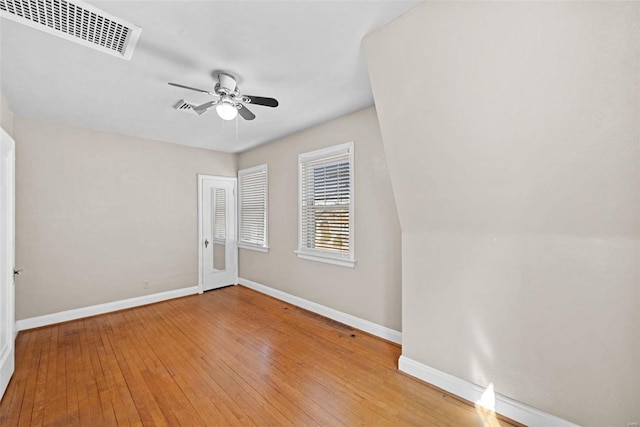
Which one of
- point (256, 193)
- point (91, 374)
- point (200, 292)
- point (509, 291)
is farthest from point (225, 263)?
point (509, 291)

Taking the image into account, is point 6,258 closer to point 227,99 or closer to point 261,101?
point 227,99

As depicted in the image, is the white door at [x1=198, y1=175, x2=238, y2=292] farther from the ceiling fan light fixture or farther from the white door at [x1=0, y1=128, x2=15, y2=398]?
the ceiling fan light fixture

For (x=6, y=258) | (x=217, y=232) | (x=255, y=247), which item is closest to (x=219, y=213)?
(x=217, y=232)

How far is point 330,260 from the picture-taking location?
11.8 feet

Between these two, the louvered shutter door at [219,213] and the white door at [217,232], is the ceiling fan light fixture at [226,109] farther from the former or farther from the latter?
the louvered shutter door at [219,213]

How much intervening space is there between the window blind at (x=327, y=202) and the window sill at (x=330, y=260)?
1.8 inches

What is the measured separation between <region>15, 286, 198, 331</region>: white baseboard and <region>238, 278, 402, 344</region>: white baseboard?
1341 millimetres

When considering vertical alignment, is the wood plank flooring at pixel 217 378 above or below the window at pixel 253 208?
below

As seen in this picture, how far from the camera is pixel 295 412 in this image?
1931mm

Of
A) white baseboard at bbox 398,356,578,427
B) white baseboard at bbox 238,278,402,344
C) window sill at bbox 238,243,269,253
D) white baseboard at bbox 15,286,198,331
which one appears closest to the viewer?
white baseboard at bbox 398,356,578,427

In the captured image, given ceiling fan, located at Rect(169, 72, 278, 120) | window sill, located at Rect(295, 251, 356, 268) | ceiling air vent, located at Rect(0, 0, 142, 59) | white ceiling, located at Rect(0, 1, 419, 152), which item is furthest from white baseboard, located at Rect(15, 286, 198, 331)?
ceiling air vent, located at Rect(0, 0, 142, 59)

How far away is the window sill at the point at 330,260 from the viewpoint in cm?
335

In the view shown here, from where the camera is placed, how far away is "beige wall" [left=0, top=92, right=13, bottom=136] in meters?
2.68

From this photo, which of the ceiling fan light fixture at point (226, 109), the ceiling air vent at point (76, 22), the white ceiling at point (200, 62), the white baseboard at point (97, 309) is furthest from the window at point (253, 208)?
the ceiling air vent at point (76, 22)
